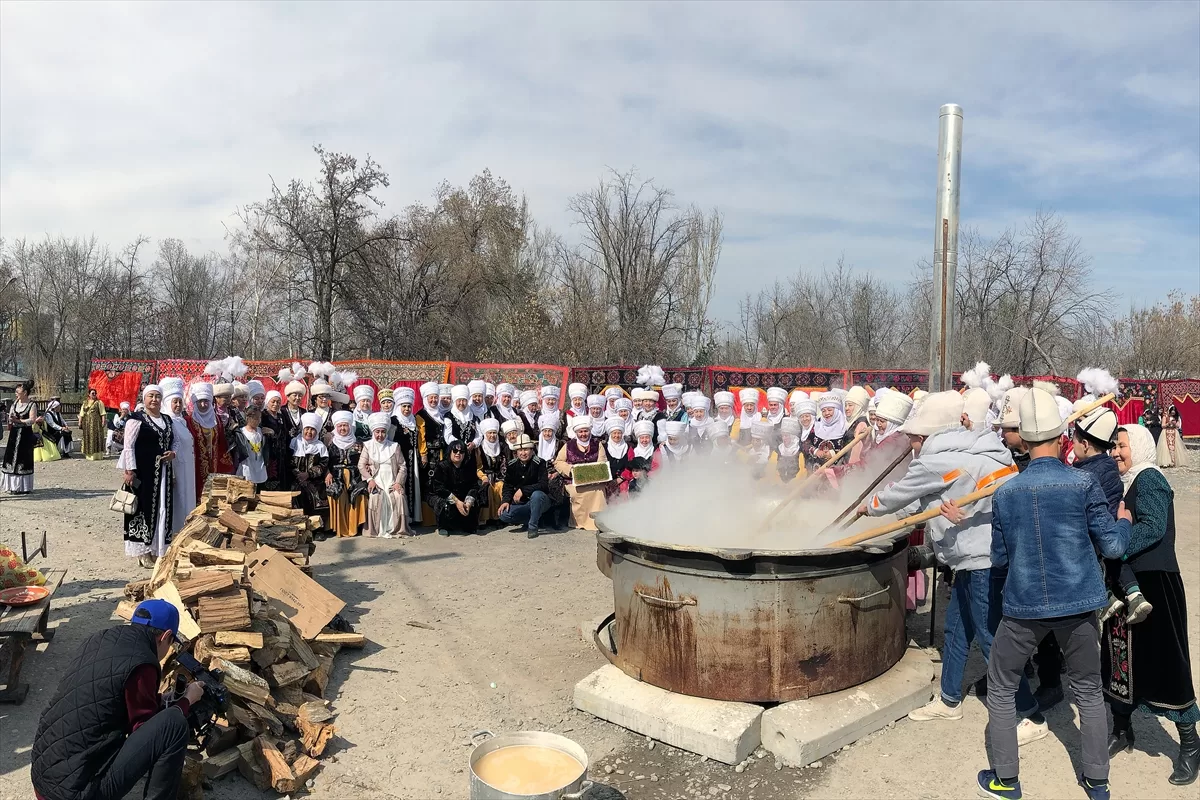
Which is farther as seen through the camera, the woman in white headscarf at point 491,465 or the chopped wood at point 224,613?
the woman in white headscarf at point 491,465

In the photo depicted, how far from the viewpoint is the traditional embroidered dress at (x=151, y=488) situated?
24.8 feet

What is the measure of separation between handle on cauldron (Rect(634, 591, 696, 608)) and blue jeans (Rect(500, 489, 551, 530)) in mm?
5250

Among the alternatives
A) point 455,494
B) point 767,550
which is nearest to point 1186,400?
point 455,494

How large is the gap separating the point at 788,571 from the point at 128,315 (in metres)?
36.8

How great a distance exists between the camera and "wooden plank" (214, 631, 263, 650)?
4.61 m

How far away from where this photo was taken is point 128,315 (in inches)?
1324

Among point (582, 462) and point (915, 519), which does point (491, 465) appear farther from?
point (915, 519)

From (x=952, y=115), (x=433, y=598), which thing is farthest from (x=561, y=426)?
(x=952, y=115)

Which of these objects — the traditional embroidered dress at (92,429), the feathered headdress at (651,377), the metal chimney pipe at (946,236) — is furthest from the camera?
the traditional embroidered dress at (92,429)

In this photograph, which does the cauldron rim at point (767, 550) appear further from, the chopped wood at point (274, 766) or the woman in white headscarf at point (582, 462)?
the woman in white headscarf at point (582, 462)

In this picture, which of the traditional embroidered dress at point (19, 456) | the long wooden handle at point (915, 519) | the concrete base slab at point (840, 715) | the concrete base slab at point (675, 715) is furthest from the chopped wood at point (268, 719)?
the traditional embroidered dress at point (19, 456)

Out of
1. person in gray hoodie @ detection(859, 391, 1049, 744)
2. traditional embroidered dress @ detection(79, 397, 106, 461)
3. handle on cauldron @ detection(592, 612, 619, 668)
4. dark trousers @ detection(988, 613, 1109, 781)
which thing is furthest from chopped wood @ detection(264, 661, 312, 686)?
traditional embroidered dress @ detection(79, 397, 106, 461)

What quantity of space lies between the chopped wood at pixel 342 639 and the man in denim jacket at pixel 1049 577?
425 cm

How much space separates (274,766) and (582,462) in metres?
6.59
